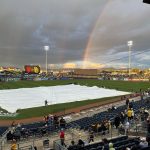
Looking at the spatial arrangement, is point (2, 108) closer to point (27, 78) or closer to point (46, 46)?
point (46, 46)

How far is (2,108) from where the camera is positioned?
47.8 meters

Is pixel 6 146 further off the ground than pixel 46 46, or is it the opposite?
pixel 46 46

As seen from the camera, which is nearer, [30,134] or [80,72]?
[30,134]

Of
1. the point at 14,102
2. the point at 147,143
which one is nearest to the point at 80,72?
the point at 14,102

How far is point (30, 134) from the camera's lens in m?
25.8

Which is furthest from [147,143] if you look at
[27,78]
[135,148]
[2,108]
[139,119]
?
[27,78]

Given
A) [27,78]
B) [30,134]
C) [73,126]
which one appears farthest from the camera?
[27,78]

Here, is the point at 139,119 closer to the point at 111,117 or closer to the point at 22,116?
the point at 111,117

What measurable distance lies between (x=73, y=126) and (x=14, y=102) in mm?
27262

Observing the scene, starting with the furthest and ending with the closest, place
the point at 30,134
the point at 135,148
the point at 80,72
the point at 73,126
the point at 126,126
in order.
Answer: the point at 80,72 < the point at 73,126 < the point at 30,134 < the point at 126,126 < the point at 135,148

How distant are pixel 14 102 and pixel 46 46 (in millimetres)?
60307

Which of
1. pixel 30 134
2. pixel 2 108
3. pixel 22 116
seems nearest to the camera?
pixel 30 134

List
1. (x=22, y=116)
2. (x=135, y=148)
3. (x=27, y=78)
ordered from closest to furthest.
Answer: (x=135, y=148) < (x=22, y=116) < (x=27, y=78)

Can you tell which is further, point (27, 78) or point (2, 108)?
point (27, 78)
